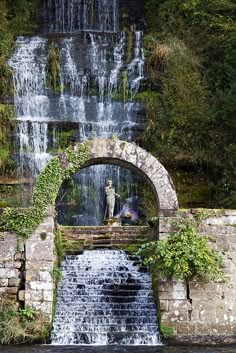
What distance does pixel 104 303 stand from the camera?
12.9 metres

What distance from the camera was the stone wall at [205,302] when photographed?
12.4 meters

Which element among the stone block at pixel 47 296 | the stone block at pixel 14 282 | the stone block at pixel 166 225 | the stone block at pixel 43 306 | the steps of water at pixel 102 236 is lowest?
the stone block at pixel 43 306

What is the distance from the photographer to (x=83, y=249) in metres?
15.2

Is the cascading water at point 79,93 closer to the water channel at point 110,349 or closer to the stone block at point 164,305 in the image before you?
the stone block at point 164,305

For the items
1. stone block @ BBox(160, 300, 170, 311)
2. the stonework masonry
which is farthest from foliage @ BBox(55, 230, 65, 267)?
stone block @ BBox(160, 300, 170, 311)

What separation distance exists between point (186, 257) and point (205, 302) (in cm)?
100

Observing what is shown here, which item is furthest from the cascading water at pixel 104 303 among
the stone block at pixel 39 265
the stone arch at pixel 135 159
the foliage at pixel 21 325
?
the stone arch at pixel 135 159

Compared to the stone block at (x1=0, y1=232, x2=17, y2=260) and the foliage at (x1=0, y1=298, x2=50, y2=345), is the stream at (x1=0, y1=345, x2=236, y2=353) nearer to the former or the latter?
the foliage at (x1=0, y1=298, x2=50, y2=345)

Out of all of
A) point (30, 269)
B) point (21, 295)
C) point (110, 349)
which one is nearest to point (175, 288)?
point (110, 349)

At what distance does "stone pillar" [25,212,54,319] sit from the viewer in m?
12.6

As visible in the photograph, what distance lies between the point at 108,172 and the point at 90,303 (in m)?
8.20

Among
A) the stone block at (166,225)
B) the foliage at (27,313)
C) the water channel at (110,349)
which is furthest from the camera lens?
the stone block at (166,225)

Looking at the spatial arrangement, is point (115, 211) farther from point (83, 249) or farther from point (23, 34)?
point (23, 34)

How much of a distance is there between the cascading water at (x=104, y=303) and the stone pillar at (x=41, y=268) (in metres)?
0.41
